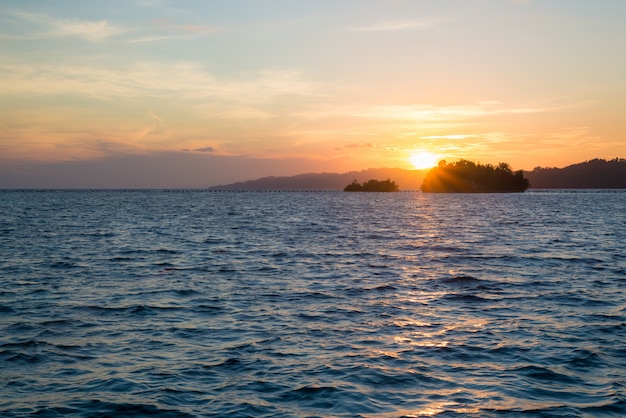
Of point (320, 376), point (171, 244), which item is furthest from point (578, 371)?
point (171, 244)

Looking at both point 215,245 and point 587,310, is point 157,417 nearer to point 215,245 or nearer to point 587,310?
point 587,310

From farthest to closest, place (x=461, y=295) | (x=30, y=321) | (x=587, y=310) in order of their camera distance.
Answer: (x=461, y=295) → (x=587, y=310) → (x=30, y=321)

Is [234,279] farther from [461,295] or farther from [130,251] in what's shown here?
[130,251]

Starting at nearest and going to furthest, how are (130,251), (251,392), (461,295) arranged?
1. (251,392)
2. (461,295)
3. (130,251)

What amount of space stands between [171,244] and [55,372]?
1366 inches

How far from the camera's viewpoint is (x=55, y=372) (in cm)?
1465

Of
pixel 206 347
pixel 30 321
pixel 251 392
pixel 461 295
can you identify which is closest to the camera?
pixel 251 392

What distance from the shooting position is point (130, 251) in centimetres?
4341

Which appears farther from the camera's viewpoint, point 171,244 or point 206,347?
point 171,244

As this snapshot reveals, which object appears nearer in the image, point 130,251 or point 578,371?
point 578,371

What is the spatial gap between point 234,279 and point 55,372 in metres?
14.9

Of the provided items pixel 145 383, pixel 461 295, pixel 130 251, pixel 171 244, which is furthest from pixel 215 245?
pixel 145 383

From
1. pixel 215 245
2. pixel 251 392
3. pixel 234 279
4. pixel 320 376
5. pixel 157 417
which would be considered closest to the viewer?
pixel 157 417

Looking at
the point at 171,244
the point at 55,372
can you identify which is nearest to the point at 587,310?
the point at 55,372
